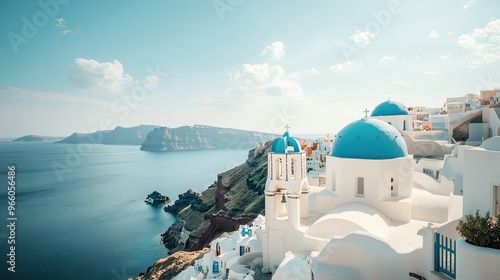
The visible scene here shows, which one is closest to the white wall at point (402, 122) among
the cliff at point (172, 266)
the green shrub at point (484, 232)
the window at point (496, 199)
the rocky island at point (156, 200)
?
the window at point (496, 199)

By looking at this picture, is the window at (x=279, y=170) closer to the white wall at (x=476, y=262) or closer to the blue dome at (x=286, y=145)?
the blue dome at (x=286, y=145)

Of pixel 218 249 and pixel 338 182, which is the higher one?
pixel 338 182

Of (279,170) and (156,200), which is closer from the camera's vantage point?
(279,170)

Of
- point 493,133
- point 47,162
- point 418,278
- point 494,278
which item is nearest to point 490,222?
point 494,278

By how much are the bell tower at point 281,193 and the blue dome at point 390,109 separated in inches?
659

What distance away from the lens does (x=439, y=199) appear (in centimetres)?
1451

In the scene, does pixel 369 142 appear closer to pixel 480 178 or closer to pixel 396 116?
pixel 480 178

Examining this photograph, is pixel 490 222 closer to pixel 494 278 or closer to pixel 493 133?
pixel 494 278

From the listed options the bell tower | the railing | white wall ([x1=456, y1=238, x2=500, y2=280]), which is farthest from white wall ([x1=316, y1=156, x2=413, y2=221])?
→ white wall ([x1=456, y1=238, x2=500, y2=280])

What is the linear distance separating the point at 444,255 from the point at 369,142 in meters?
7.45

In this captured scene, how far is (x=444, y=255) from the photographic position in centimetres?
754

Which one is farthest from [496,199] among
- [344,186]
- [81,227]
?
[81,227]

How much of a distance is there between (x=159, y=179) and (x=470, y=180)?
362 feet

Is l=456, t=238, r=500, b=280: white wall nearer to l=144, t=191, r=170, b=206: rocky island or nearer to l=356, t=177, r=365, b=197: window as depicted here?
l=356, t=177, r=365, b=197: window
